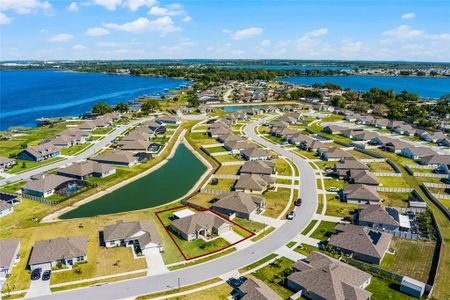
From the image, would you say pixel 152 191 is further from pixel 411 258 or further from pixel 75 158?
pixel 411 258

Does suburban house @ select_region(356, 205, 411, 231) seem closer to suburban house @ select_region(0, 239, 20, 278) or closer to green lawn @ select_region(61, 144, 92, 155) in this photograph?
suburban house @ select_region(0, 239, 20, 278)

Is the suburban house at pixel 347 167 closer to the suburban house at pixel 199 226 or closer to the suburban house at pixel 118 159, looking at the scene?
the suburban house at pixel 199 226

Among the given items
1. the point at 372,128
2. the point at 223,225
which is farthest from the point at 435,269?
the point at 372,128

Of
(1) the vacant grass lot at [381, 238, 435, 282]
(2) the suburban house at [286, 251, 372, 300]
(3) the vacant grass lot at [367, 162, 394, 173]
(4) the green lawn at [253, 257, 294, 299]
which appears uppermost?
(2) the suburban house at [286, 251, 372, 300]

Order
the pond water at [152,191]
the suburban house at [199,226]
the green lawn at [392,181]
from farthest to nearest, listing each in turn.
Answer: the green lawn at [392,181] → the pond water at [152,191] → the suburban house at [199,226]

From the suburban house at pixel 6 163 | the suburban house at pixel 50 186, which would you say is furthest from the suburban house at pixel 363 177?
the suburban house at pixel 6 163

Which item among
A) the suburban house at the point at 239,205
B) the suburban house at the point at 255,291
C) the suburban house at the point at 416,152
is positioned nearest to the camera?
the suburban house at the point at 255,291

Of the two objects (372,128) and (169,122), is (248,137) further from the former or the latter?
(372,128)

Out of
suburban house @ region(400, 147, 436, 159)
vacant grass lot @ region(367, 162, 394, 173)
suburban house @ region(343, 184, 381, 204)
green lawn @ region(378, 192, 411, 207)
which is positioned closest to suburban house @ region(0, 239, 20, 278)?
suburban house @ region(343, 184, 381, 204)
